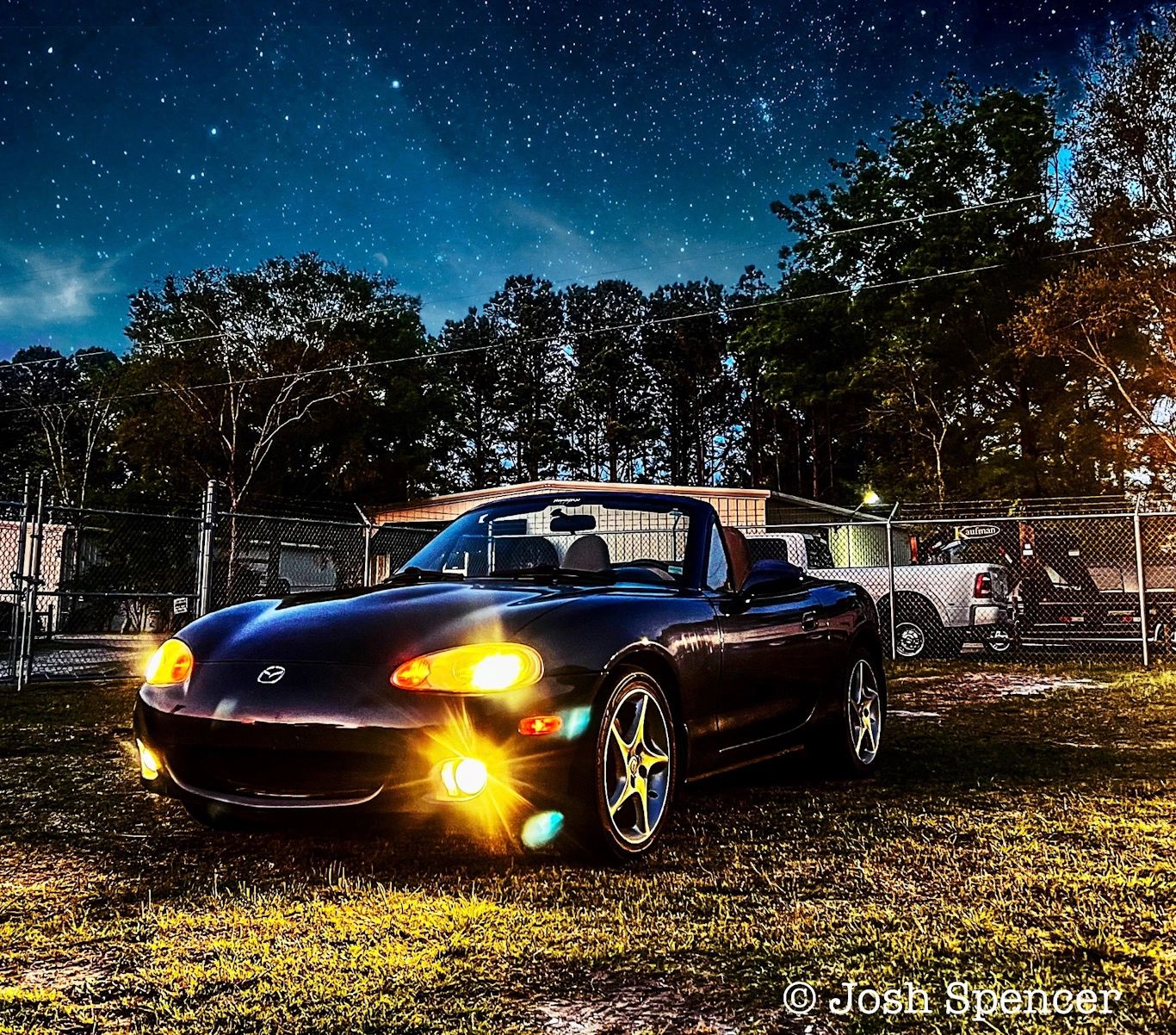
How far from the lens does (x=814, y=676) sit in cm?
506

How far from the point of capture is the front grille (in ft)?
10.3

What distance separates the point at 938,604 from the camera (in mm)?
15117

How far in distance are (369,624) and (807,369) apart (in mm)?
38059

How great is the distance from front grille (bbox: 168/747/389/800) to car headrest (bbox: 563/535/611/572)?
4.84ft

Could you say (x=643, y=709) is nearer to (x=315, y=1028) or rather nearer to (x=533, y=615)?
(x=533, y=615)

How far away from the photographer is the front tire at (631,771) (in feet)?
11.0

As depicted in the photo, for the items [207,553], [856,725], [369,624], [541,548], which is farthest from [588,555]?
[207,553]

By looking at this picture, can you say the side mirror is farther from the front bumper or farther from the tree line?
the tree line

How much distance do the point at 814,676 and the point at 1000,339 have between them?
106 ft

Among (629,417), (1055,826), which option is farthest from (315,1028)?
(629,417)

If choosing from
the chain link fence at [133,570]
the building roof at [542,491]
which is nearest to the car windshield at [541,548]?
the chain link fence at [133,570]

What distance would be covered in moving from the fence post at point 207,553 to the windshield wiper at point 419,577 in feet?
22.9

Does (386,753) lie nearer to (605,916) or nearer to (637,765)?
(605,916)

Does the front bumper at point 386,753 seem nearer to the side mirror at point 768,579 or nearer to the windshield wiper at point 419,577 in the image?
the windshield wiper at point 419,577
